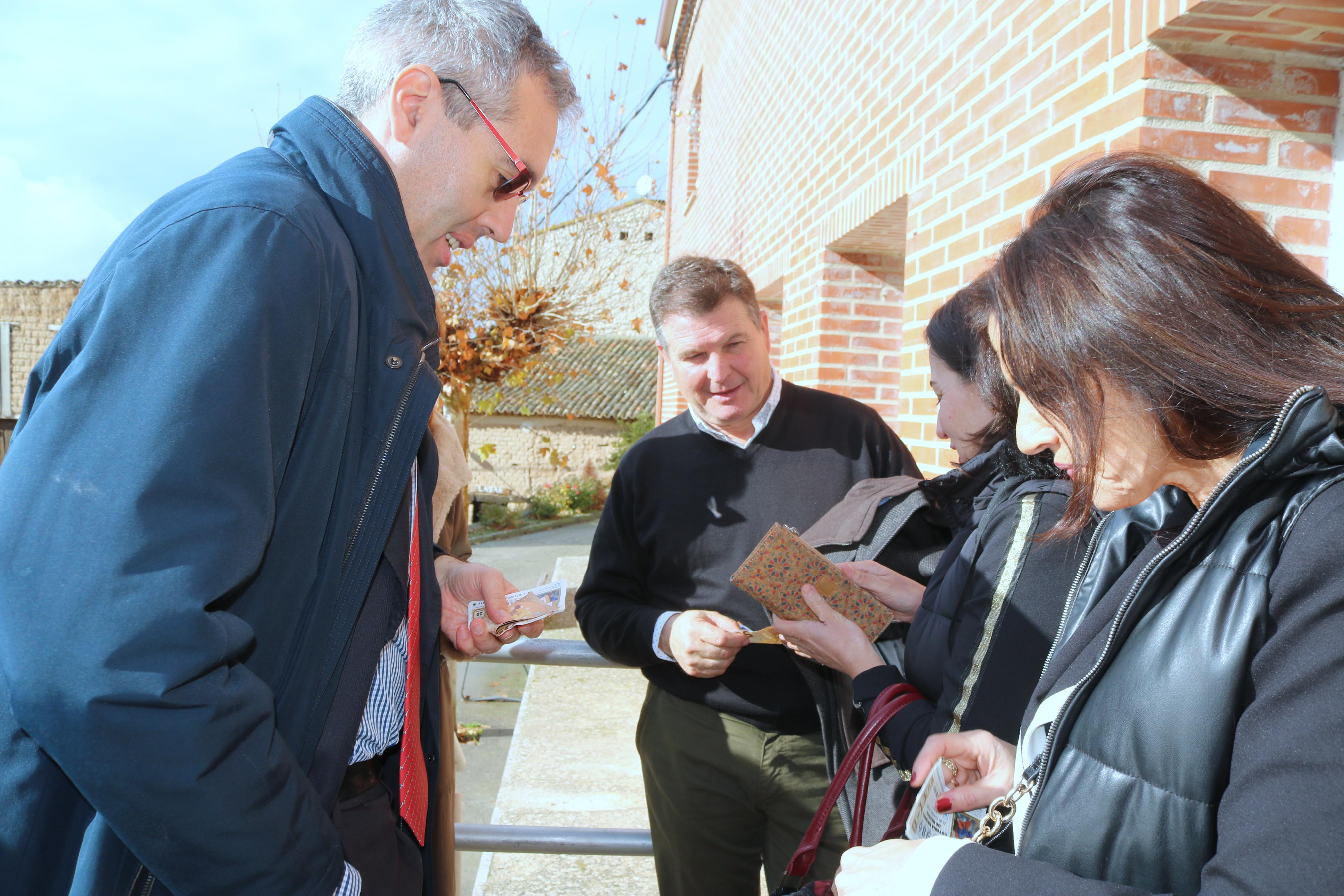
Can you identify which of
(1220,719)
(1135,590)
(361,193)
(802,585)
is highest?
(361,193)

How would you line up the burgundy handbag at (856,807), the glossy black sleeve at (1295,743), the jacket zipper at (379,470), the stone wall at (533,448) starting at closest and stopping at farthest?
1. the glossy black sleeve at (1295,743)
2. the jacket zipper at (379,470)
3. the burgundy handbag at (856,807)
4. the stone wall at (533,448)

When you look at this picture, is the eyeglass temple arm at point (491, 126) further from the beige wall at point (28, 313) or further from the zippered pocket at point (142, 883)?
the beige wall at point (28, 313)

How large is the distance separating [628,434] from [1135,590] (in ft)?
94.2

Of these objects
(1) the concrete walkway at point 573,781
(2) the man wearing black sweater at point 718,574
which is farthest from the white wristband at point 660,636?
(1) the concrete walkway at point 573,781

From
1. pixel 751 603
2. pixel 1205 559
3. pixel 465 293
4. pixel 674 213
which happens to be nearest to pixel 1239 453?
pixel 1205 559

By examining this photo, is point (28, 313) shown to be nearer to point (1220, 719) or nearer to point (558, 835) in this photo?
point (558, 835)

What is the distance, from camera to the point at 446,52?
146 cm

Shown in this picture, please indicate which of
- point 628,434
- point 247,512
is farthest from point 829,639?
point 628,434

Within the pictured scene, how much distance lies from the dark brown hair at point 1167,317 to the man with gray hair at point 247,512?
951 millimetres


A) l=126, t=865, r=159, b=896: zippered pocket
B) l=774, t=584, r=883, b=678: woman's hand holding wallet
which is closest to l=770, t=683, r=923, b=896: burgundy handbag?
l=774, t=584, r=883, b=678: woman's hand holding wallet

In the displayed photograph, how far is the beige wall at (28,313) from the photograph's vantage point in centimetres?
2958

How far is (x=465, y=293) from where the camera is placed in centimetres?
823

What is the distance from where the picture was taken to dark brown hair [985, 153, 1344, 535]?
106 centimetres

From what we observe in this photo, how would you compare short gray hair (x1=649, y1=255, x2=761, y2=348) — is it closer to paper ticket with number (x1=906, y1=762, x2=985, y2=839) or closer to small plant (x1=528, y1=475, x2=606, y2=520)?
paper ticket with number (x1=906, y1=762, x2=985, y2=839)
